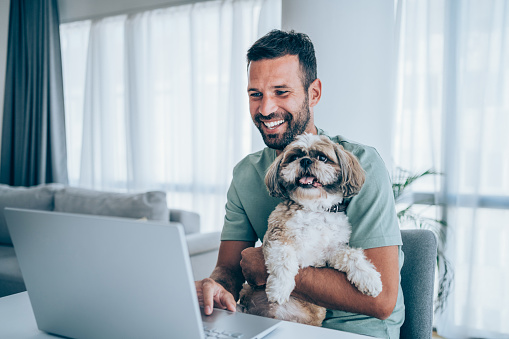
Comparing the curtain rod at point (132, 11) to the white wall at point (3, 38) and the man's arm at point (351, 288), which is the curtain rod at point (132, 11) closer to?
the white wall at point (3, 38)

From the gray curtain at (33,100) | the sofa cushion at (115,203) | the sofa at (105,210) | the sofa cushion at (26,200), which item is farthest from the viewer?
the gray curtain at (33,100)

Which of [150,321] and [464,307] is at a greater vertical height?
[150,321]

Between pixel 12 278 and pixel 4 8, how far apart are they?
3367 millimetres

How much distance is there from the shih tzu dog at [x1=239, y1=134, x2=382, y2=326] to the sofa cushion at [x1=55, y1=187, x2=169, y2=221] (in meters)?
1.77

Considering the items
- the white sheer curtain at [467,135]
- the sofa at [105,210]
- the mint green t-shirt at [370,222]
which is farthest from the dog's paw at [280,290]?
the white sheer curtain at [467,135]

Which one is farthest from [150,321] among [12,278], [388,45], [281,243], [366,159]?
[12,278]

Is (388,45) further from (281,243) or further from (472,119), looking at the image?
(472,119)

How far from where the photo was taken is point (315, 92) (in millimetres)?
1225

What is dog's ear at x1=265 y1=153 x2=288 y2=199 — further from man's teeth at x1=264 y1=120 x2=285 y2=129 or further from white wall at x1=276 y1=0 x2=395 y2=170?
white wall at x1=276 y1=0 x2=395 y2=170

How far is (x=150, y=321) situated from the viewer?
762mm

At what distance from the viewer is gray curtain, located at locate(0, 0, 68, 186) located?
14.4 ft

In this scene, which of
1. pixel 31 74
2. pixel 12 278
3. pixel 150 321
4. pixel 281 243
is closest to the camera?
pixel 150 321

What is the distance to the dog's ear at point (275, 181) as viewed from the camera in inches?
44.8

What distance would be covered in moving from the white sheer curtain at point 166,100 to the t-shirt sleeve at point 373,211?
2.49 metres
